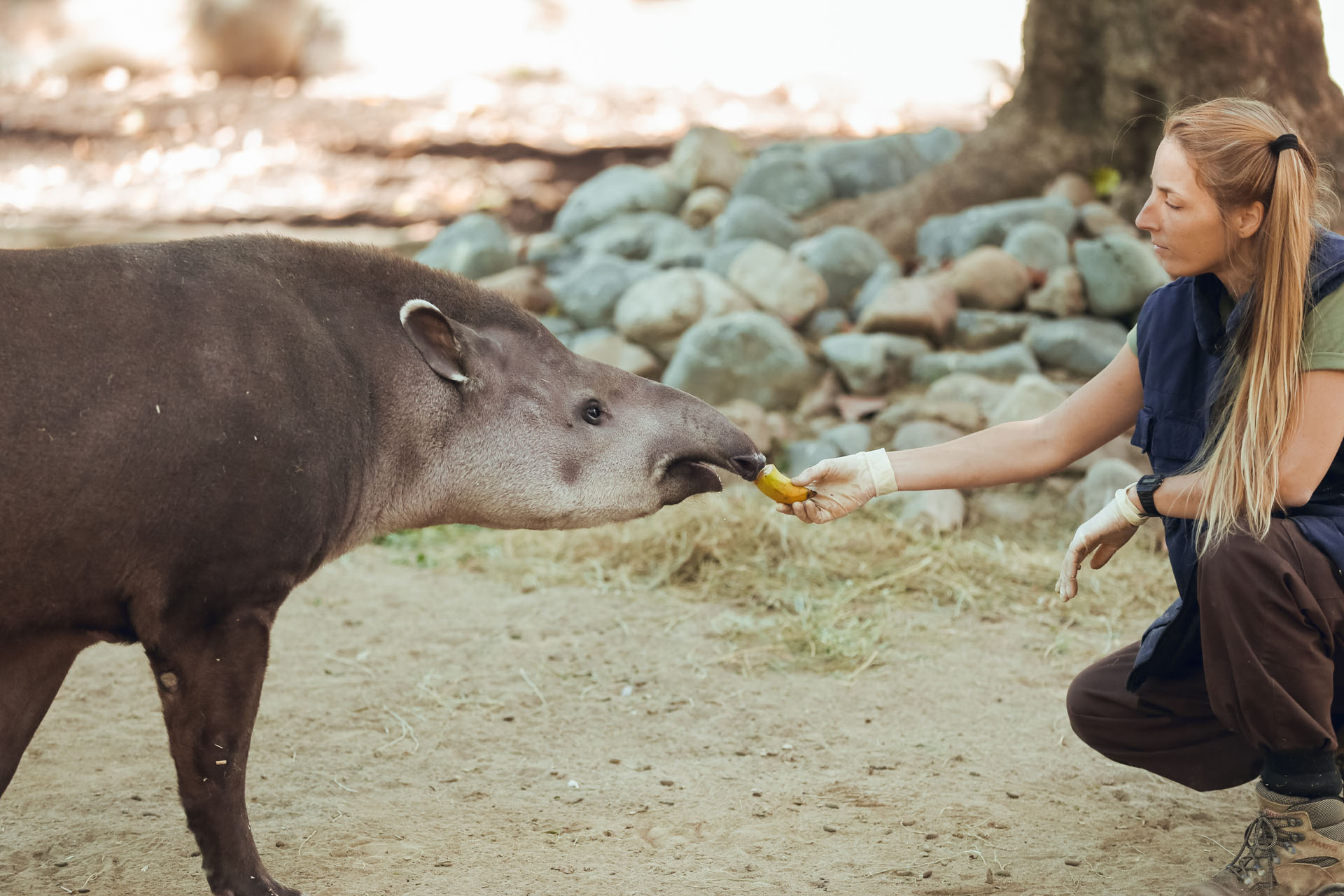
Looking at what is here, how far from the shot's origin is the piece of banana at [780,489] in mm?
3816

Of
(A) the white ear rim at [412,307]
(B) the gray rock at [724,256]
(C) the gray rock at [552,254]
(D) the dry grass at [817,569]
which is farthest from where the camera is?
(C) the gray rock at [552,254]

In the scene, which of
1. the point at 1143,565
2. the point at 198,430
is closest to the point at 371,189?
the point at 1143,565

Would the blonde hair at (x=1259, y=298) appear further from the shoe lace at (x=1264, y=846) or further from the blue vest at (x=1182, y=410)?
the shoe lace at (x=1264, y=846)

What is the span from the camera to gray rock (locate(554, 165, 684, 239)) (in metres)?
10.5

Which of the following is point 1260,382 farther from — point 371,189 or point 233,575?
point 371,189

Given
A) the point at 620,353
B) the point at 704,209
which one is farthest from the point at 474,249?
the point at 620,353

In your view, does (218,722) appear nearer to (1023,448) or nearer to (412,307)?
(412,307)

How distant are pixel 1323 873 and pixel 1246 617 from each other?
0.65m

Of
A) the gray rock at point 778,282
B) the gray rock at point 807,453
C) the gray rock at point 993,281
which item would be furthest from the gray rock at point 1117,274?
the gray rock at point 807,453

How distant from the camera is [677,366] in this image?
759 cm

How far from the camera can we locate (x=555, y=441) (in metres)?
3.82

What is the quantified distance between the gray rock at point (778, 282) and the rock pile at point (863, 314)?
10mm

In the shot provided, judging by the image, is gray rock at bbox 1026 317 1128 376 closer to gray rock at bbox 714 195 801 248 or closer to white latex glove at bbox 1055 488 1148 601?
gray rock at bbox 714 195 801 248

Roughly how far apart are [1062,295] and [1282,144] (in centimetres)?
487
